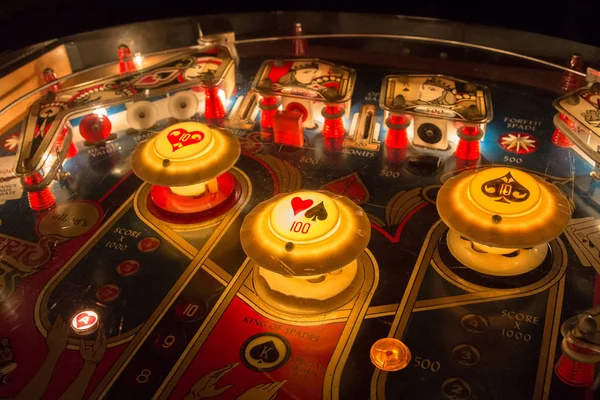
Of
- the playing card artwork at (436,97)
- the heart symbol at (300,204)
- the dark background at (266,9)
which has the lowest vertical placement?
the heart symbol at (300,204)

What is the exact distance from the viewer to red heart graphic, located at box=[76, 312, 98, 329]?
9.00 ft

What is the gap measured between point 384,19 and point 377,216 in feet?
6.31

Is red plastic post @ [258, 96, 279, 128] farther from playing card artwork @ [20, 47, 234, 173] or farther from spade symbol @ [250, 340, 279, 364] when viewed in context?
spade symbol @ [250, 340, 279, 364]

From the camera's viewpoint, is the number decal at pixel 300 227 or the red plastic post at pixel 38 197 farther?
the red plastic post at pixel 38 197

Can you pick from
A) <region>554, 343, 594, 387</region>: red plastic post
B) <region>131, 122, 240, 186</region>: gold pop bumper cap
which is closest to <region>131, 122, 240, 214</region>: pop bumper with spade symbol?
<region>131, 122, 240, 186</region>: gold pop bumper cap

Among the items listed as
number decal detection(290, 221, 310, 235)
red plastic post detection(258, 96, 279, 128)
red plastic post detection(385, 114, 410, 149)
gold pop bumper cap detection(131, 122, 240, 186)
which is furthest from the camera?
red plastic post detection(258, 96, 279, 128)

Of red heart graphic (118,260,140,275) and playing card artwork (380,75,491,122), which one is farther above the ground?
playing card artwork (380,75,491,122)

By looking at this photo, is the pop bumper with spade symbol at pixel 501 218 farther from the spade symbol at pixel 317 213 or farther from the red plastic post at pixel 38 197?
the red plastic post at pixel 38 197

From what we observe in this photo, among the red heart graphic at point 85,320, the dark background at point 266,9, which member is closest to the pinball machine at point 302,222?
the red heart graphic at point 85,320

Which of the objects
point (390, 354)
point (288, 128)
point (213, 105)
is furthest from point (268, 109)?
point (390, 354)

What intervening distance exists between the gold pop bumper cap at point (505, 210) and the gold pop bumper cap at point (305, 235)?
440 mm

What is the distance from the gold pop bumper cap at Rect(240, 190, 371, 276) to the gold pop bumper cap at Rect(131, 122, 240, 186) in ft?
1.42

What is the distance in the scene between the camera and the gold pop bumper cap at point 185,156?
3.08 m

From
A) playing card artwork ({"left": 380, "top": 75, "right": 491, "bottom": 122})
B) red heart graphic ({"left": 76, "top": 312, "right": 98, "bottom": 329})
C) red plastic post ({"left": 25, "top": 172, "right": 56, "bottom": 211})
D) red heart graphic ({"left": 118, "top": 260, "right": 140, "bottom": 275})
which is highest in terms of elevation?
playing card artwork ({"left": 380, "top": 75, "right": 491, "bottom": 122})
